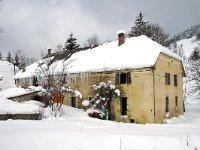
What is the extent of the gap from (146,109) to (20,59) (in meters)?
61.6

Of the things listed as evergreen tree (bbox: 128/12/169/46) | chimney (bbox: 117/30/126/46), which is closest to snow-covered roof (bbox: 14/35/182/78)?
chimney (bbox: 117/30/126/46)

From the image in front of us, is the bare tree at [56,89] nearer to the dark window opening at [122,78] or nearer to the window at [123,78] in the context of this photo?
the window at [123,78]

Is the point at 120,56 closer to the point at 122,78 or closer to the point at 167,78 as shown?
the point at 122,78

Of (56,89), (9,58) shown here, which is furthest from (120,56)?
(9,58)

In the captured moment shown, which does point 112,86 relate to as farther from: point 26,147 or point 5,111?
point 26,147

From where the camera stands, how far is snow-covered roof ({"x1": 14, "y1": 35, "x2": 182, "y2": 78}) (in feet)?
83.4

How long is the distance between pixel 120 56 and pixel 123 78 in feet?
7.82

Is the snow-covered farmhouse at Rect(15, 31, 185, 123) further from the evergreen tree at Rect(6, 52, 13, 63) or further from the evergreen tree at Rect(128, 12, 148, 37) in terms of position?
the evergreen tree at Rect(6, 52, 13, 63)

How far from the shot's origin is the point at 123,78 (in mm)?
26578

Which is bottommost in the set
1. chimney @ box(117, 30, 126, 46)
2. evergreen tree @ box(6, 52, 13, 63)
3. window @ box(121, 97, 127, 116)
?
window @ box(121, 97, 127, 116)

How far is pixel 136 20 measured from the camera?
49875 millimetres

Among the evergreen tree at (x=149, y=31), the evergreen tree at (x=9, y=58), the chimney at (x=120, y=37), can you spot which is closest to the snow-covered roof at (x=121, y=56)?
the chimney at (x=120, y=37)

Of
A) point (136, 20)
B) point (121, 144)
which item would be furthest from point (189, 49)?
point (121, 144)

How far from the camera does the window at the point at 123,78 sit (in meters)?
26.0
